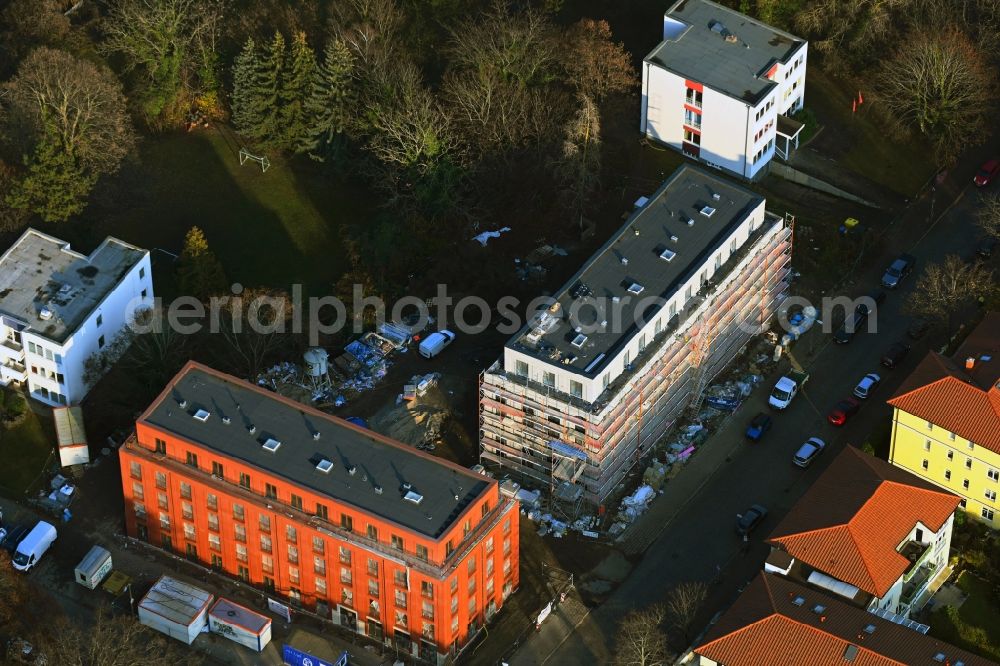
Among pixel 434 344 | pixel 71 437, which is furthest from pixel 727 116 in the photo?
pixel 71 437

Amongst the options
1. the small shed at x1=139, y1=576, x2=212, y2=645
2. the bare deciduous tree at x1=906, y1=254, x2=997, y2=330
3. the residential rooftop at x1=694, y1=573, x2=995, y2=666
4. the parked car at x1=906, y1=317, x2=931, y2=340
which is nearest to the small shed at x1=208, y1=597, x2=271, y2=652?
the small shed at x1=139, y1=576, x2=212, y2=645

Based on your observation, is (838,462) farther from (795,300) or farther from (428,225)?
(428,225)

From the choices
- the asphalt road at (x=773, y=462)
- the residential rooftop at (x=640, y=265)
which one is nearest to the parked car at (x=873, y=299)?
the asphalt road at (x=773, y=462)

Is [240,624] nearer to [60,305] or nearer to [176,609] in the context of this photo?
[176,609]

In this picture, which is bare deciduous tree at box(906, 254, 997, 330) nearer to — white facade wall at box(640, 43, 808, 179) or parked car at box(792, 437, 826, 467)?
parked car at box(792, 437, 826, 467)

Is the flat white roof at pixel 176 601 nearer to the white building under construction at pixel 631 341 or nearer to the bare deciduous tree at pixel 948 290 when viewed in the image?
the white building under construction at pixel 631 341

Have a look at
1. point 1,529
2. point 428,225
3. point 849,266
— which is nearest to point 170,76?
point 428,225
